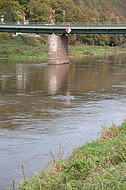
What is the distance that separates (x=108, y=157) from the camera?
27.3 feet

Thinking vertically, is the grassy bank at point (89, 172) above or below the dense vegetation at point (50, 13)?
below

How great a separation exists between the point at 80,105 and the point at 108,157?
14.2 metres

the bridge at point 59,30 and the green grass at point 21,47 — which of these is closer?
the bridge at point 59,30

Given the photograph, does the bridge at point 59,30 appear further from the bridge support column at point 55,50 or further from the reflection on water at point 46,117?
the reflection on water at point 46,117

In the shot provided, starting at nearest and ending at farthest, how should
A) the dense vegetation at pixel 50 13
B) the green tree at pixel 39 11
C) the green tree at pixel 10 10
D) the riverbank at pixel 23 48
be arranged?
the riverbank at pixel 23 48, the green tree at pixel 10 10, the dense vegetation at pixel 50 13, the green tree at pixel 39 11

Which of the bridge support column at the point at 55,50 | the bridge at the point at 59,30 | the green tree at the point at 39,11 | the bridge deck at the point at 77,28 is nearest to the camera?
the bridge deck at the point at 77,28

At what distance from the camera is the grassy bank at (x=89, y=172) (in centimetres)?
677

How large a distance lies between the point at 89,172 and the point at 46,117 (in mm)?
10903

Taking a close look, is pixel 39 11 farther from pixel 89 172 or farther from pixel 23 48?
pixel 89 172

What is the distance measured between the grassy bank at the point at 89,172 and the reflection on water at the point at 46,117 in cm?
176

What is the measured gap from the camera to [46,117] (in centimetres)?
1861

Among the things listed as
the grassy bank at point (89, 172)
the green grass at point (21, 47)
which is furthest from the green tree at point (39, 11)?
the grassy bank at point (89, 172)

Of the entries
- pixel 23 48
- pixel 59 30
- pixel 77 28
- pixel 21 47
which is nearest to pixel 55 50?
pixel 59 30

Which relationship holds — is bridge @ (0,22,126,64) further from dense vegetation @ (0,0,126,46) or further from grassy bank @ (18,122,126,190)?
grassy bank @ (18,122,126,190)
